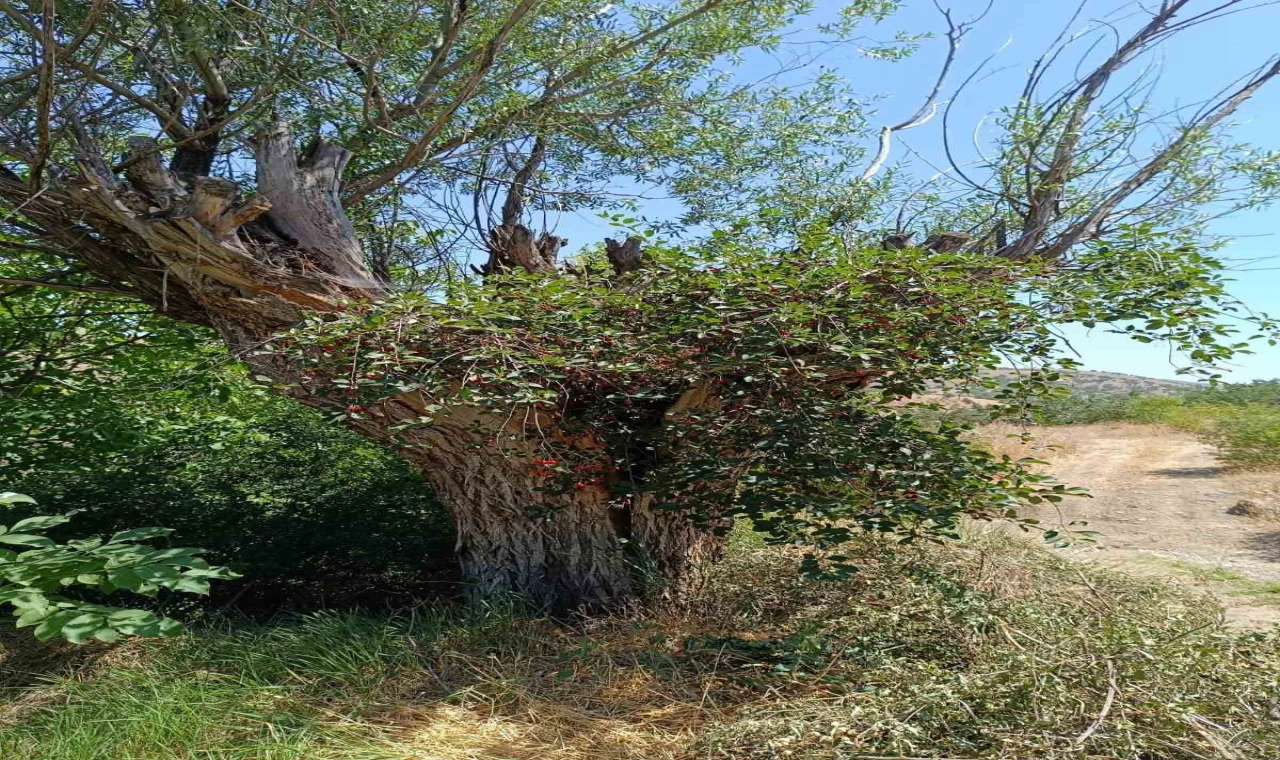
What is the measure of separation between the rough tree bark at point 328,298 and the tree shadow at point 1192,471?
29.1 feet

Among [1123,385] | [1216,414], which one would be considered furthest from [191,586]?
[1123,385]

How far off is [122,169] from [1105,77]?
5563 mm

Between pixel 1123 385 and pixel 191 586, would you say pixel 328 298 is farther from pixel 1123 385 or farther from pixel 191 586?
pixel 1123 385

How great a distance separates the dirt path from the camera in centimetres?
571

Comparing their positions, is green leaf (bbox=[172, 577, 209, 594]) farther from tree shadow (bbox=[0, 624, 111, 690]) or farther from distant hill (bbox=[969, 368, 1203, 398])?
distant hill (bbox=[969, 368, 1203, 398])

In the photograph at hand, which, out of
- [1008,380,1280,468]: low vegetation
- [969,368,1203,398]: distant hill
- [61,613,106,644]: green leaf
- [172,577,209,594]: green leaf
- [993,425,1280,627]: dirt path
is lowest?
[993,425,1280,627]: dirt path

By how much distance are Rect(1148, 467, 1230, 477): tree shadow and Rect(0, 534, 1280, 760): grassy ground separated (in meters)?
7.38

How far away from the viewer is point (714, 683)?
3.37 metres

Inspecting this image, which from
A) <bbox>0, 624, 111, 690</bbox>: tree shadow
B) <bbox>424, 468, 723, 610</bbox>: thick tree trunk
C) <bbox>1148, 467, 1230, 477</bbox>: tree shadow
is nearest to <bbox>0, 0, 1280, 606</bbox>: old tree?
<bbox>424, 468, 723, 610</bbox>: thick tree trunk

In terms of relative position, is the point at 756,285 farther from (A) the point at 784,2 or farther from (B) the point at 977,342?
(A) the point at 784,2

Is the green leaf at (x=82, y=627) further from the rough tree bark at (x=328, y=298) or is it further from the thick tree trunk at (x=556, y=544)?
the thick tree trunk at (x=556, y=544)

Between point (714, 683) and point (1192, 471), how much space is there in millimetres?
10334

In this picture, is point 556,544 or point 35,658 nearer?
point 35,658

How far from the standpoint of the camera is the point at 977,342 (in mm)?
3355
